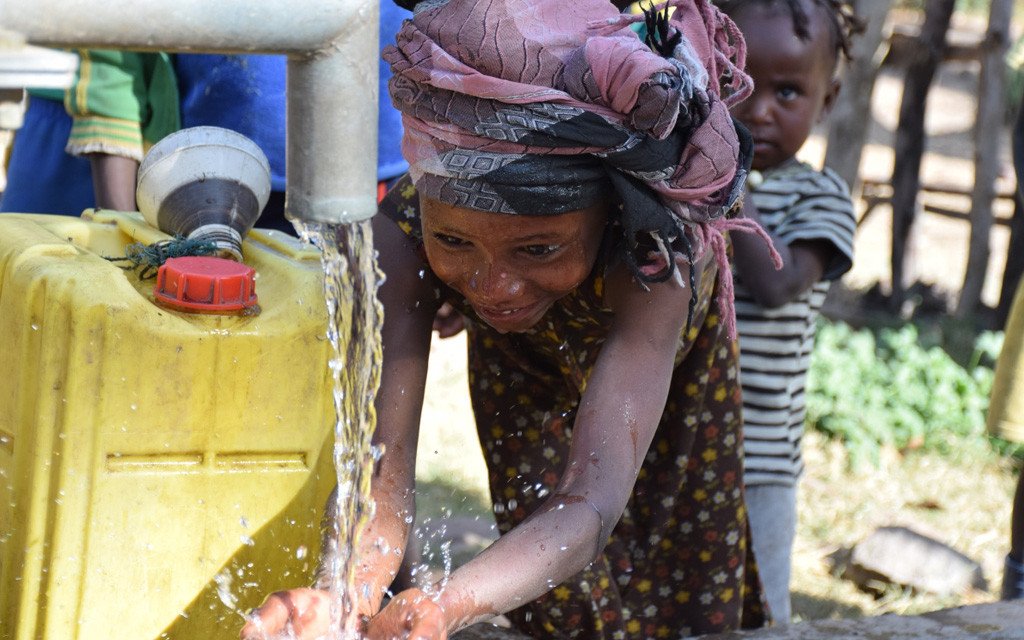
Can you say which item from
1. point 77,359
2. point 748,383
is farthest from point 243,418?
point 748,383

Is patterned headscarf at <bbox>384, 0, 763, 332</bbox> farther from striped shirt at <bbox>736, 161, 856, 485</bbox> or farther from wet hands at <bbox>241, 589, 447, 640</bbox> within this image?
striped shirt at <bbox>736, 161, 856, 485</bbox>

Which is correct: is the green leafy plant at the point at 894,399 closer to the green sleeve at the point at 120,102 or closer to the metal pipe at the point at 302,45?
the green sleeve at the point at 120,102

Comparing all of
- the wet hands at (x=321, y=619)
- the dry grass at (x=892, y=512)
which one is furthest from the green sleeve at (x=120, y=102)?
the dry grass at (x=892, y=512)

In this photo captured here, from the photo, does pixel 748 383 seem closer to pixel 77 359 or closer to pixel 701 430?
pixel 701 430

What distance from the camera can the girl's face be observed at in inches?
68.9

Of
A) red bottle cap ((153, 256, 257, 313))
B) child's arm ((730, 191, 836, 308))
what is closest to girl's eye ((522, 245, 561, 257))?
red bottle cap ((153, 256, 257, 313))

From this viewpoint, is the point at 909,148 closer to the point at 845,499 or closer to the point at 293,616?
the point at 845,499

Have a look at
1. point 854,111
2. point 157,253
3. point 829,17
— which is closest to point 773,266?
point 829,17

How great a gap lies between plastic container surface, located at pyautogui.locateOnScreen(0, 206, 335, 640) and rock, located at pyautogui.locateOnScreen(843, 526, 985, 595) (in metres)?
2.42

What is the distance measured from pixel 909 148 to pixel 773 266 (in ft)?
13.0

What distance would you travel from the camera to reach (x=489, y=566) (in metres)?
1.60

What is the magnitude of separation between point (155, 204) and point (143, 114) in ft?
2.71

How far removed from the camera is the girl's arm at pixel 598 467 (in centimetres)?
160

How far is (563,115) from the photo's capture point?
1.65m
